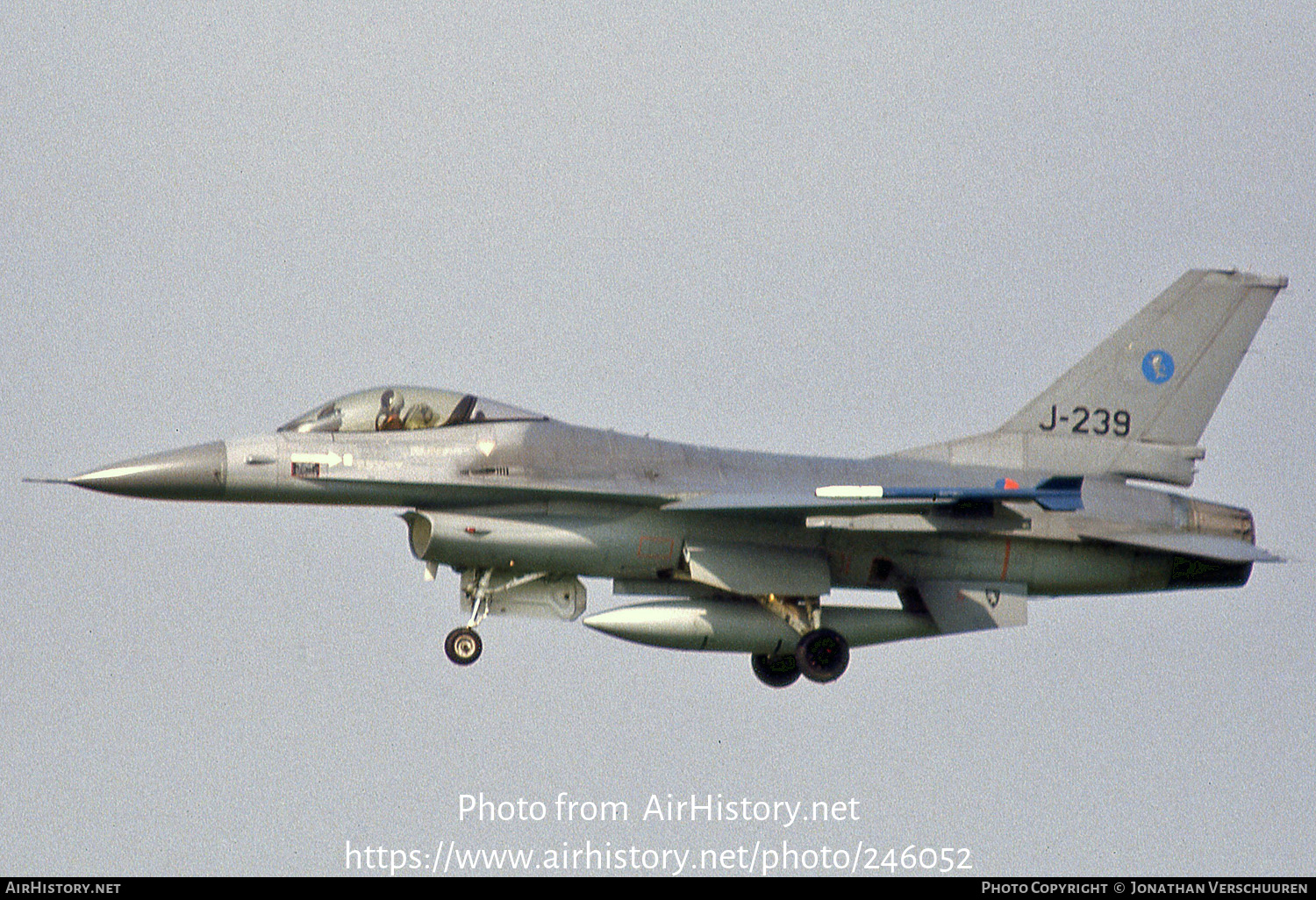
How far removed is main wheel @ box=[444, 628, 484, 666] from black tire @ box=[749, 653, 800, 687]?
383cm

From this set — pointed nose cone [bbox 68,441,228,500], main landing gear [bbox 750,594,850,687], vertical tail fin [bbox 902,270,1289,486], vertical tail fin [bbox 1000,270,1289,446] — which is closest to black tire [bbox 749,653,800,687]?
main landing gear [bbox 750,594,850,687]

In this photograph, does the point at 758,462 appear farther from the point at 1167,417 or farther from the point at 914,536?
the point at 1167,417

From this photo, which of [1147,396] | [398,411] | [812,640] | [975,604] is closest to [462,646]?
[398,411]

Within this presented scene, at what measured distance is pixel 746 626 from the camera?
69.9 ft

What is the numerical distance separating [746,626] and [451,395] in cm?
407

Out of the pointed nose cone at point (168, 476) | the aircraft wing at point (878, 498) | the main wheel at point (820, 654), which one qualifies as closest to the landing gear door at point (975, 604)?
the main wheel at point (820, 654)

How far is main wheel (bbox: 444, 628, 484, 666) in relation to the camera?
20406mm

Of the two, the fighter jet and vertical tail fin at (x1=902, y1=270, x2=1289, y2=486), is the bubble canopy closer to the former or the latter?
the fighter jet

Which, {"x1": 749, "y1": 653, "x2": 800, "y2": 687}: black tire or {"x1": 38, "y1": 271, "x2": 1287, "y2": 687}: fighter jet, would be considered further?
{"x1": 749, "y1": 653, "x2": 800, "y2": 687}: black tire

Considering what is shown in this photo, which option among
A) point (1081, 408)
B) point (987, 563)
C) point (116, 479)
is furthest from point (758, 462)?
point (116, 479)

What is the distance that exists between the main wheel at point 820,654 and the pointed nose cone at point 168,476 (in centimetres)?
643

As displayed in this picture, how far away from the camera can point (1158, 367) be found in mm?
23484

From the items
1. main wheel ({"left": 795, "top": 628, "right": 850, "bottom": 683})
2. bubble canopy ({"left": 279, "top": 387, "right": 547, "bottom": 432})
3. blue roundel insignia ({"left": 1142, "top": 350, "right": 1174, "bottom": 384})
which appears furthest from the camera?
blue roundel insignia ({"left": 1142, "top": 350, "right": 1174, "bottom": 384})

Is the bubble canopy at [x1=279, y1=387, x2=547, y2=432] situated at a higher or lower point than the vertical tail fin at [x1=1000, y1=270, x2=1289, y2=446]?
lower
